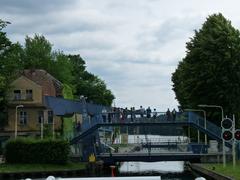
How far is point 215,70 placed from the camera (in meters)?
73.8

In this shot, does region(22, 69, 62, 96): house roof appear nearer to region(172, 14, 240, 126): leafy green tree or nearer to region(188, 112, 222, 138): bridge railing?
region(172, 14, 240, 126): leafy green tree

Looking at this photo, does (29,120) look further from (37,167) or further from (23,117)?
(37,167)

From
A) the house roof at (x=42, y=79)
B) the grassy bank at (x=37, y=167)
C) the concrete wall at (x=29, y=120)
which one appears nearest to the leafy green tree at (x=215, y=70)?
the grassy bank at (x=37, y=167)

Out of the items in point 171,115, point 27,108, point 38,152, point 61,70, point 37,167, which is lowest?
point 37,167

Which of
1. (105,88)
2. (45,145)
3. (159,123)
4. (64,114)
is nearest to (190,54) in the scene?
(159,123)

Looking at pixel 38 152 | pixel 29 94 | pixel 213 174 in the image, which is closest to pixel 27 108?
pixel 29 94

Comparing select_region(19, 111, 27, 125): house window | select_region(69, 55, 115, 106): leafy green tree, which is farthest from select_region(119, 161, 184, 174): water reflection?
select_region(69, 55, 115, 106): leafy green tree

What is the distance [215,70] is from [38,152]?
22.9m

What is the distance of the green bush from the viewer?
66.9 meters

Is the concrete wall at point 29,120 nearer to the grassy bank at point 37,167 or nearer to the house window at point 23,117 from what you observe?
the house window at point 23,117

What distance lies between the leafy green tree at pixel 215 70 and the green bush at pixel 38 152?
18290 millimetres

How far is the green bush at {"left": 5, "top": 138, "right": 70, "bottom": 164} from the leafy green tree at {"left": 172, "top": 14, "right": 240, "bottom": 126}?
18290 mm

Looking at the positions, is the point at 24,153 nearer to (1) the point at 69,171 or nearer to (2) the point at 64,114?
(1) the point at 69,171

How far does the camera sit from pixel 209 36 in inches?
3009
